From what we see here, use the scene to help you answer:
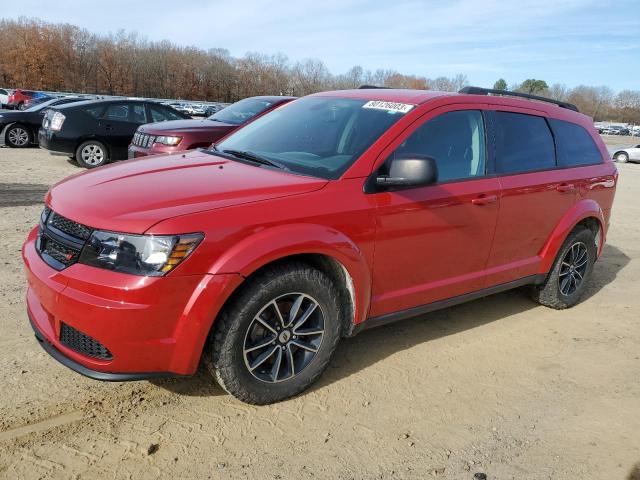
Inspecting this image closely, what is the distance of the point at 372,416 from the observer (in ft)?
10.2

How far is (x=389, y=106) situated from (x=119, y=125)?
354 inches

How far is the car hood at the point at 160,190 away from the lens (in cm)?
267

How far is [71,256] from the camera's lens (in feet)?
8.98

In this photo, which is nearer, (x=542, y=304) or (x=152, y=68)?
(x=542, y=304)

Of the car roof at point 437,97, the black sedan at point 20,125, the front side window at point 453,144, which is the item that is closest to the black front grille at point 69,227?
the front side window at point 453,144

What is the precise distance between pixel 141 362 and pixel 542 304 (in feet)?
12.4

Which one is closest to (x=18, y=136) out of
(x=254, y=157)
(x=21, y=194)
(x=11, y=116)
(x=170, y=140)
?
(x=11, y=116)

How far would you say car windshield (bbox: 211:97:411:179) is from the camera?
3459 millimetres

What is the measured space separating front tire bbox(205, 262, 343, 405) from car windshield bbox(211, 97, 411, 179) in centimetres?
71

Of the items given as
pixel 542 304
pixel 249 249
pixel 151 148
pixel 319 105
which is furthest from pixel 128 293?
pixel 151 148

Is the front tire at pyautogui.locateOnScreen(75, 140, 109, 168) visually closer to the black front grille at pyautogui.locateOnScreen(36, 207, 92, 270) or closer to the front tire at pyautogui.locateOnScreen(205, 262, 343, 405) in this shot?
the black front grille at pyautogui.locateOnScreen(36, 207, 92, 270)

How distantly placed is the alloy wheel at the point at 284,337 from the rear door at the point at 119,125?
30.7 feet

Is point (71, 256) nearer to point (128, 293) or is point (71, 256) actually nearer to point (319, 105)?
point (128, 293)

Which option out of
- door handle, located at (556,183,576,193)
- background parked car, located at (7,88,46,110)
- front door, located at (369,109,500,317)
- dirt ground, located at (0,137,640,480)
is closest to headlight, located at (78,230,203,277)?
dirt ground, located at (0,137,640,480)
